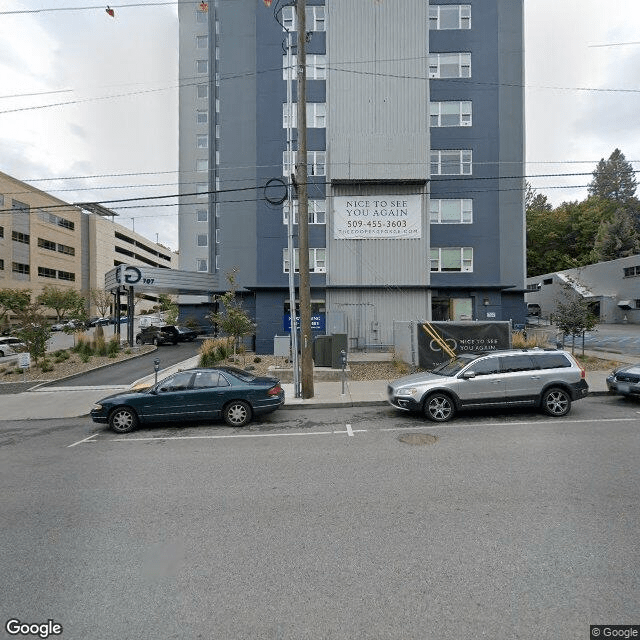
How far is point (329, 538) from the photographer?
4.00 metres

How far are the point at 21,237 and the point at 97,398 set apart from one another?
54280mm

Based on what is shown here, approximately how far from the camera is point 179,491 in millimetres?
5352

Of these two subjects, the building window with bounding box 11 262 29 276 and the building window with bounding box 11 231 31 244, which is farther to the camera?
the building window with bounding box 11 231 31 244

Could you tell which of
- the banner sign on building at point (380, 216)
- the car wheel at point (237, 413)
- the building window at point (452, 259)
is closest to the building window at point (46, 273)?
the banner sign on building at point (380, 216)

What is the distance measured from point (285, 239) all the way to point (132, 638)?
69.9 feet

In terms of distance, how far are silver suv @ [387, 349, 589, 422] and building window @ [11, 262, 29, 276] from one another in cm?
6050

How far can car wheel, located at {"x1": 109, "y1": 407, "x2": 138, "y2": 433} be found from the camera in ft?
28.7

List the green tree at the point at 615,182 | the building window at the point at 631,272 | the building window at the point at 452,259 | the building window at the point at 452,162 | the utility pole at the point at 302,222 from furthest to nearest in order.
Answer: the green tree at the point at 615,182
the building window at the point at 631,272
the building window at the point at 452,162
the building window at the point at 452,259
the utility pole at the point at 302,222

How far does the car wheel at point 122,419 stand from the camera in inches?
345

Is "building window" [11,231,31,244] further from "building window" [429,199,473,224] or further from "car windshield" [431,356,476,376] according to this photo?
"car windshield" [431,356,476,376]

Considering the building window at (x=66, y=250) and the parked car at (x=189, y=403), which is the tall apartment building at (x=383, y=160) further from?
the building window at (x=66, y=250)

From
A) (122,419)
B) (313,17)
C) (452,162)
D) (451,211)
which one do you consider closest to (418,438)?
(122,419)

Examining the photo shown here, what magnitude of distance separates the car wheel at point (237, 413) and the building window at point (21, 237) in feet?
192

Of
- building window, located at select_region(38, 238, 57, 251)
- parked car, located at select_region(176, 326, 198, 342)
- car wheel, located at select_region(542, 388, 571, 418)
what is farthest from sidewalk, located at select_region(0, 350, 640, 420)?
building window, located at select_region(38, 238, 57, 251)
